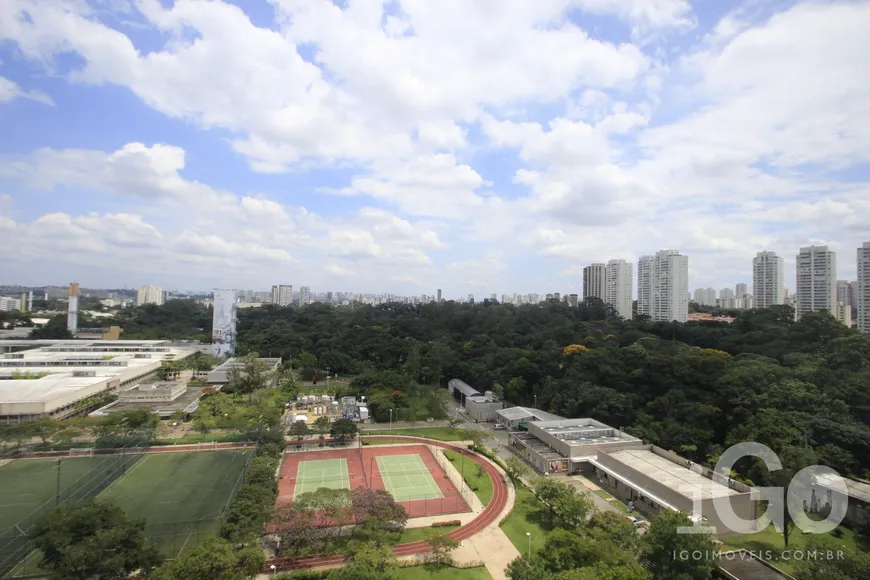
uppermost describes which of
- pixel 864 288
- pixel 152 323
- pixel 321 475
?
pixel 864 288

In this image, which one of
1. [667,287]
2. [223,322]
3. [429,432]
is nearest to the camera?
[429,432]

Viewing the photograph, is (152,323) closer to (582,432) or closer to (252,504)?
(252,504)

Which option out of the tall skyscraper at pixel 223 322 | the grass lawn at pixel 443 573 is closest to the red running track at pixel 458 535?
the grass lawn at pixel 443 573

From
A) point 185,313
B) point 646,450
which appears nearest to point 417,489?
point 646,450

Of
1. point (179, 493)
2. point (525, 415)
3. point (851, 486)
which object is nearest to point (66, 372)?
point (179, 493)

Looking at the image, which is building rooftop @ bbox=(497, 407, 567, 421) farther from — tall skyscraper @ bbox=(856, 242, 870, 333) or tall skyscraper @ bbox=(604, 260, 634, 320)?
tall skyscraper @ bbox=(604, 260, 634, 320)

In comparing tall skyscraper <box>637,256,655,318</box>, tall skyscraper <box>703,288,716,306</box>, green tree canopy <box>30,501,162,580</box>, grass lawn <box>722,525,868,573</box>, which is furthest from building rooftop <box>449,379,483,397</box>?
tall skyscraper <box>703,288,716,306</box>
